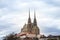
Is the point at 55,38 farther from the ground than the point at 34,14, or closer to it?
closer to it

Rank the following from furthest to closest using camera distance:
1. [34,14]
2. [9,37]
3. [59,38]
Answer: [34,14], [59,38], [9,37]

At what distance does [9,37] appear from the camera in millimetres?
99062

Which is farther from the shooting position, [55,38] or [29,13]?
[29,13]

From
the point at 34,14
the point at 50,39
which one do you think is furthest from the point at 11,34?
the point at 34,14

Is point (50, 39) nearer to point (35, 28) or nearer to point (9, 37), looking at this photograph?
point (9, 37)

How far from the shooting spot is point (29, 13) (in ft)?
649

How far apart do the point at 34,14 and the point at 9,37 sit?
99158 millimetres

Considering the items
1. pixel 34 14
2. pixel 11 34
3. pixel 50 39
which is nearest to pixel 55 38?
pixel 50 39

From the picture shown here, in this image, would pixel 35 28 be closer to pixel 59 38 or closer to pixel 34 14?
pixel 34 14

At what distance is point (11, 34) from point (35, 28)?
95552 millimetres

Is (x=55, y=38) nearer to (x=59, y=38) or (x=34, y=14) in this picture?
(x=59, y=38)

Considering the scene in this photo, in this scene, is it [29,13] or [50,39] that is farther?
[29,13]

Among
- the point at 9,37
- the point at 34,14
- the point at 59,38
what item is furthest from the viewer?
the point at 34,14

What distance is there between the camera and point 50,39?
12581 cm
